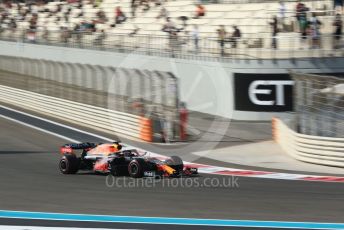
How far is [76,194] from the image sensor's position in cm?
1215

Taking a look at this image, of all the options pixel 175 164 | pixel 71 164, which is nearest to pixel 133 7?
pixel 71 164

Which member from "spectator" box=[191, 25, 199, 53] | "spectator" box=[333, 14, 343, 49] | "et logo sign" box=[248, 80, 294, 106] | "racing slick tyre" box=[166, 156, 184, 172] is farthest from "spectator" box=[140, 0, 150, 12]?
"racing slick tyre" box=[166, 156, 184, 172]

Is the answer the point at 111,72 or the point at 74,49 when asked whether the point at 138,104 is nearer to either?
the point at 111,72

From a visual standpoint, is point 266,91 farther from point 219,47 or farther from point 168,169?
point 168,169

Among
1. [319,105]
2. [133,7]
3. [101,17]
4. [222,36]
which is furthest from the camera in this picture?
[101,17]

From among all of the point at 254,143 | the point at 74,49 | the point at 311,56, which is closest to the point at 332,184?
the point at 254,143

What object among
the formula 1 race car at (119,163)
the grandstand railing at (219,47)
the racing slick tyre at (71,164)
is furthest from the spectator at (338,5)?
the racing slick tyre at (71,164)

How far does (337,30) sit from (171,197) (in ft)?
44.5

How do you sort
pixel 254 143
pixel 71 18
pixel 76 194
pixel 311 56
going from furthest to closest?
pixel 71 18 < pixel 311 56 < pixel 254 143 < pixel 76 194

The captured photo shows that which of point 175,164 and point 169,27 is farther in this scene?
point 169,27

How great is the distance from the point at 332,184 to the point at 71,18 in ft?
94.5

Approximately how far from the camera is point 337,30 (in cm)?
2330

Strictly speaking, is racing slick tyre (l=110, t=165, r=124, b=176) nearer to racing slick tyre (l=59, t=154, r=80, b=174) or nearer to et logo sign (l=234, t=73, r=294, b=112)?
racing slick tyre (l=59, t=154, r=80, b=174)

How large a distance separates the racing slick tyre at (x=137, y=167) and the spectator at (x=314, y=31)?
12.0 meters
